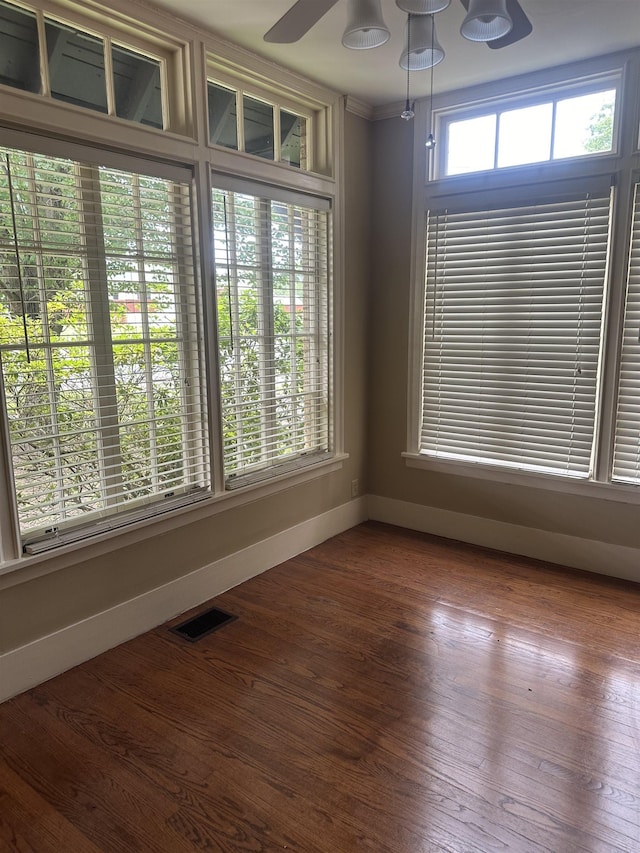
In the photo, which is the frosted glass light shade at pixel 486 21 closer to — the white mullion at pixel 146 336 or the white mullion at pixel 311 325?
the white mullion at pixel 146 336

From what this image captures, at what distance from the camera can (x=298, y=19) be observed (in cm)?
175

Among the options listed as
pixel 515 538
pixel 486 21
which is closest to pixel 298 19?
pixel 486 21

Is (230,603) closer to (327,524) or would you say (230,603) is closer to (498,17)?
(327,524)

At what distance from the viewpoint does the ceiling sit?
238 cm

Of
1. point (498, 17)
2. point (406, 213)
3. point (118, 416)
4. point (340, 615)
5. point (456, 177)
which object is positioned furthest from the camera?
point (406, 213)

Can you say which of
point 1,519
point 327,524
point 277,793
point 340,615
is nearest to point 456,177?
point 327,524

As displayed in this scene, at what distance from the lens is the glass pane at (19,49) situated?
6.75 feet

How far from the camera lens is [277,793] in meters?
1.77

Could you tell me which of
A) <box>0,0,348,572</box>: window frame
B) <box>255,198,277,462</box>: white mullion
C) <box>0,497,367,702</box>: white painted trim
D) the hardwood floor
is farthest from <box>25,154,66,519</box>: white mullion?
<box>255,198,277,462</box>: white mullion

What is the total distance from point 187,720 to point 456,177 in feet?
10.4

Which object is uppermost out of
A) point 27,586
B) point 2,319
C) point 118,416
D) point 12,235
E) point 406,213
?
point 406,213

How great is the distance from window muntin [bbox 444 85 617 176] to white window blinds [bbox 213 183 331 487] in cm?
94

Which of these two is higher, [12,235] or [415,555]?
[12,235]

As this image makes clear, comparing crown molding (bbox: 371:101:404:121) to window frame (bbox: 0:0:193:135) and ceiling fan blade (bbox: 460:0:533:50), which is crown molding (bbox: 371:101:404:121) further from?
ceiling fan blade (bbox: 460:0:533:50)
